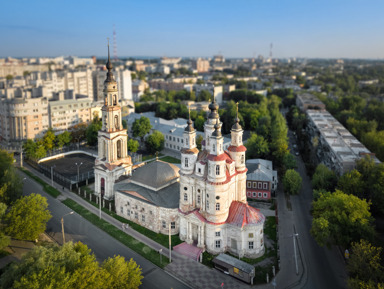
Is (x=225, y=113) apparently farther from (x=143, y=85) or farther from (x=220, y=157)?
(x=143, y=85)

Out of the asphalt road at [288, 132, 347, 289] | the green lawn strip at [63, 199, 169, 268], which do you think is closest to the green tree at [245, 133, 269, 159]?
the asphalt road at [288, 132, 347, 289]

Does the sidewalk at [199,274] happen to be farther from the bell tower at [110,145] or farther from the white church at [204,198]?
the bell tower at [110,145]

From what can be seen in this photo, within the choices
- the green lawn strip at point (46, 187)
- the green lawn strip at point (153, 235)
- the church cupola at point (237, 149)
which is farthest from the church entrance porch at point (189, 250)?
the green lawn strip at point (46, 187)

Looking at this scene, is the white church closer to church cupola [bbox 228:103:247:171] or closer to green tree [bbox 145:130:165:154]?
church cupola [bbox 228:103:247:171]

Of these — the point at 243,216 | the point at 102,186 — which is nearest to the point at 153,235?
the point at 243,216

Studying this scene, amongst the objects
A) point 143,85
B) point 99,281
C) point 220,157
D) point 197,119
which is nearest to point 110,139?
point 220,157
